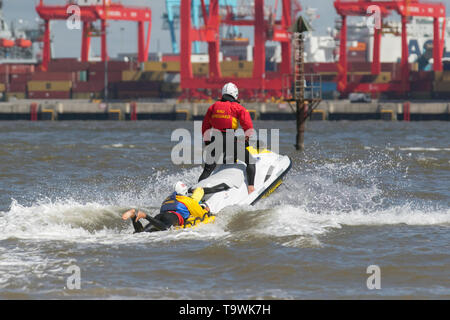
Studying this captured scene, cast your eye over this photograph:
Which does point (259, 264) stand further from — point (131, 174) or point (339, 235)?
point (131, 174)

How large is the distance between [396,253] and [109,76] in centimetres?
7587

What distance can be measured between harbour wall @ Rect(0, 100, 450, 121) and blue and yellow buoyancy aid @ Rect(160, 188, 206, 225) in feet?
167

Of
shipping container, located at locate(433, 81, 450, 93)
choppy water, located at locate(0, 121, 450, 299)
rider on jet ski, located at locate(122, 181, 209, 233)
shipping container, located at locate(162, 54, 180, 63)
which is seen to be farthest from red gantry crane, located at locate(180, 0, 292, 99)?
shipping container, located at locate(162, 54, 180, 63)

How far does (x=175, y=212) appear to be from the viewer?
10617 millimetres

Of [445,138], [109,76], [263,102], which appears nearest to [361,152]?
[445,138]

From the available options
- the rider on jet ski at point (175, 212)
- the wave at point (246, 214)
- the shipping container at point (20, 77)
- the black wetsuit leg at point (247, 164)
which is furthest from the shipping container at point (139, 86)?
the rider on jet ski at point (175, 212)

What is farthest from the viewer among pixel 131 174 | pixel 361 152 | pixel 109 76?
pixel 109 76

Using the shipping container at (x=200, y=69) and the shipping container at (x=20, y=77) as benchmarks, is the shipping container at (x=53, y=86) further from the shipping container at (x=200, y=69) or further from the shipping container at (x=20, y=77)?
the shipping container at (x=200, y=69)

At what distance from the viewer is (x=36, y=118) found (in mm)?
66188

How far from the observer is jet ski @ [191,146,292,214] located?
11.7m

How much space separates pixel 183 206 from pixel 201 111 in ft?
178

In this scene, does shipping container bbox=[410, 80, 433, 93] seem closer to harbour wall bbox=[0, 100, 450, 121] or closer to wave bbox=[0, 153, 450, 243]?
harbour wall bbox=[0, 100, 450, 121]

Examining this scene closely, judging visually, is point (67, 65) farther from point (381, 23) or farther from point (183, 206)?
point (183, 206)

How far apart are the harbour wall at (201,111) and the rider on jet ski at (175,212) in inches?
1998
